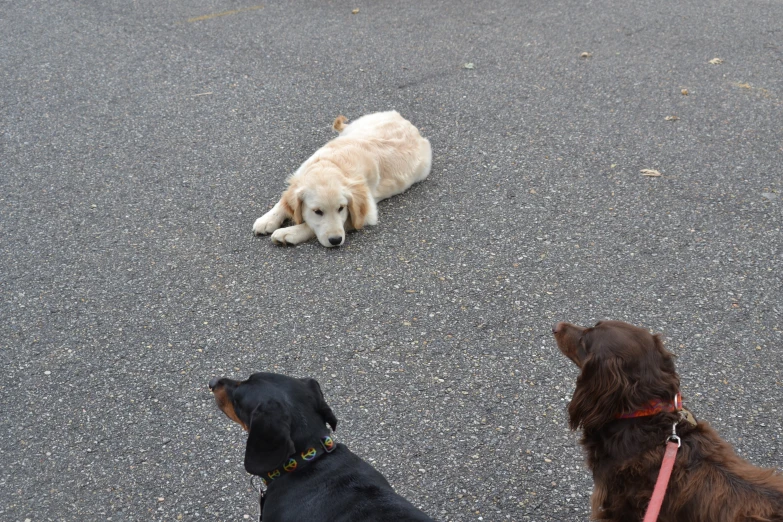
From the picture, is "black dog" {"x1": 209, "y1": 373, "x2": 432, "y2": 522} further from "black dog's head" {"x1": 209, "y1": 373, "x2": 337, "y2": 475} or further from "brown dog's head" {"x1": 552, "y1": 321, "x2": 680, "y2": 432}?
"brown dog's head" {"x1": 552, "y1": 321, "x2": 680, "y2": 432}

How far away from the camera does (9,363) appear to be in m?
3.88

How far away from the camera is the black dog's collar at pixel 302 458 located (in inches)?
101

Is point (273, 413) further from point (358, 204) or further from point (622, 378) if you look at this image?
point (358, 204)

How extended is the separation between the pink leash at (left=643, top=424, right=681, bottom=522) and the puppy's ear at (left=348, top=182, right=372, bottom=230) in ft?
9.63

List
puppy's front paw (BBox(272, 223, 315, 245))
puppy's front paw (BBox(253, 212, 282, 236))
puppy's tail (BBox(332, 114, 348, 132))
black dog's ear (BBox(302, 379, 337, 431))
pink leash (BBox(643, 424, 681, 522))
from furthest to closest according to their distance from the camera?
1. puppy's tail (BBox(332, 114, 348, 132))
2. puppy's front paw (BBox(253, 212, 282, 236))
3. puppy's front paw (BBox(272, 223, 315, 245))
4. black dog's ear (BBox(302, 379, 337, 431))
5. pink leash (BBox(643, 424, 681, 522))

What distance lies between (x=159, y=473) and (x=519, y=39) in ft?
21.1

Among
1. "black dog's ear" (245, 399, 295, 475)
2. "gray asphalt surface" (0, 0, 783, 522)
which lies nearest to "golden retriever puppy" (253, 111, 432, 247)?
"gray asphalt surface" (0, 0, 783, 522)

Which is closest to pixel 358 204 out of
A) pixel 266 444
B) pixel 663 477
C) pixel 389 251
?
pixel 389 251

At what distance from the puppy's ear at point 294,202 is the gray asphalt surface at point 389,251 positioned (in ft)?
0.80

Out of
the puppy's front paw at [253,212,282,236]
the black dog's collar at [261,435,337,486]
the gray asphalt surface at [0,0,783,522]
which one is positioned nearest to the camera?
the black dog's collar at [261,435,337,486]

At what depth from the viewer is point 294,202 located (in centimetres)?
492

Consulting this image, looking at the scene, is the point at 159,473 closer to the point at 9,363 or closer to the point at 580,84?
the point at 9,363

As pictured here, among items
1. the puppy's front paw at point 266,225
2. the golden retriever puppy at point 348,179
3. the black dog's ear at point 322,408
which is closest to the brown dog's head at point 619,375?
the black dog's ear at point 322,408

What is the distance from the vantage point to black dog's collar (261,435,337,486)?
2.56 meters
